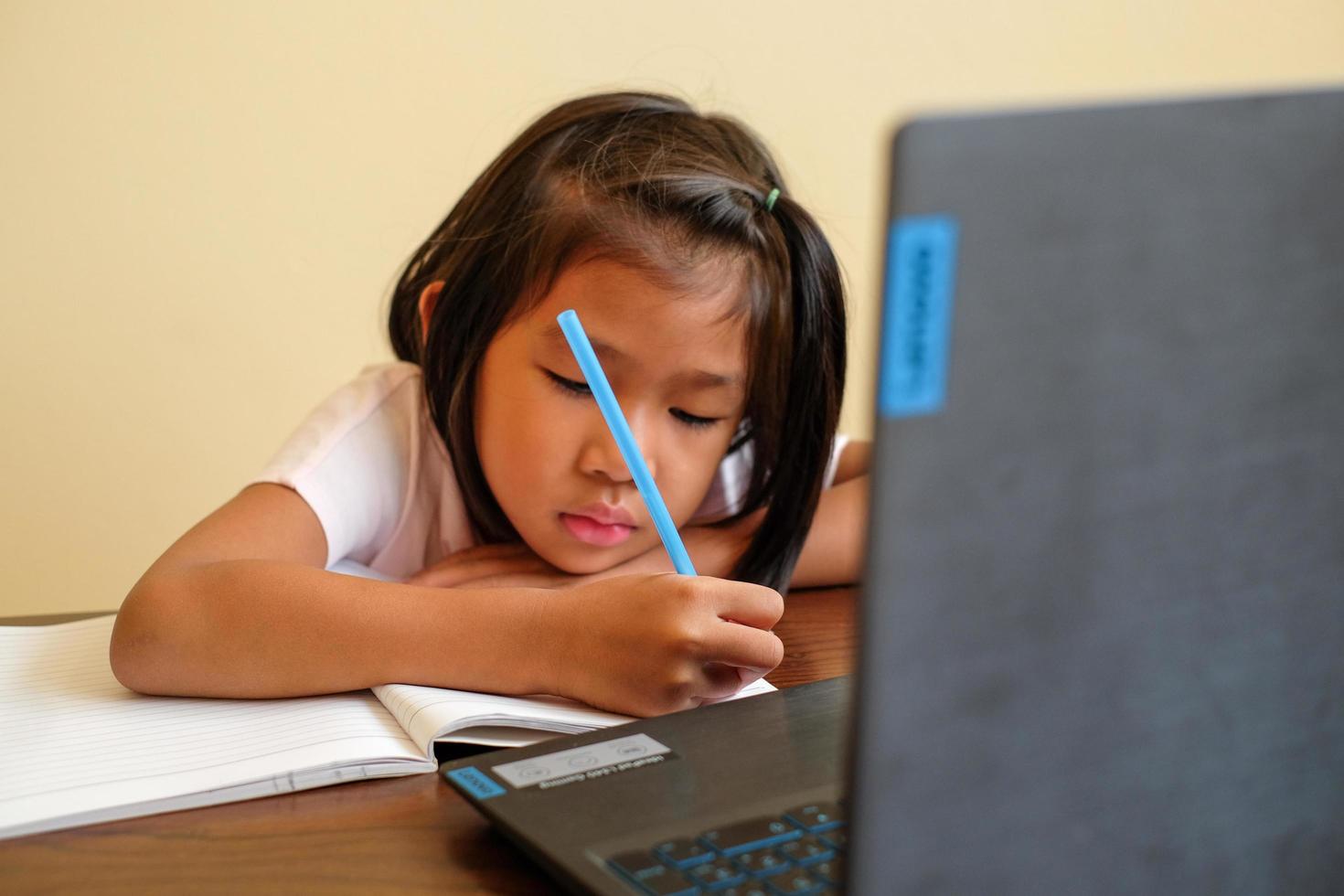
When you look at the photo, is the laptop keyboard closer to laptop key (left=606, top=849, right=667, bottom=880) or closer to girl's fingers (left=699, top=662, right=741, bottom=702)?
laptop key (left=606, top=849, right=667, bottom=880)

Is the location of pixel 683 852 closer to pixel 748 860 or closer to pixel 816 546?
pixel 748 860

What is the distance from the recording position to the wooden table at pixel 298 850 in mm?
413

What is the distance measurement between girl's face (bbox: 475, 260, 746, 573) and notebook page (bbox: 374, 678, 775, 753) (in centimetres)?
25

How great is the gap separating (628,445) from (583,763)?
25 cm

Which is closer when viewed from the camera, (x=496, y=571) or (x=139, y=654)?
(x=139, y=654)

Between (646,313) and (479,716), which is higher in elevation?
(646,313)

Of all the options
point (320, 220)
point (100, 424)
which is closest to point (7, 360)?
point (100, 424)

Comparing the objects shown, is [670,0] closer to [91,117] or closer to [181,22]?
[181,22]

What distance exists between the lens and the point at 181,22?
1.39 m

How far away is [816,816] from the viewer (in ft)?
1.38

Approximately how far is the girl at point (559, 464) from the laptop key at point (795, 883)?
216 millimetres

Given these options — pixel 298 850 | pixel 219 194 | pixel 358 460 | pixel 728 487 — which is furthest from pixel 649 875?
pixel 219 194

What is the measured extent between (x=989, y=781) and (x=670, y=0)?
1482 millimetres

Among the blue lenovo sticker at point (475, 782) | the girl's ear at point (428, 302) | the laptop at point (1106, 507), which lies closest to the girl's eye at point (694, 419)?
the girl's ear at point (428, 302)
